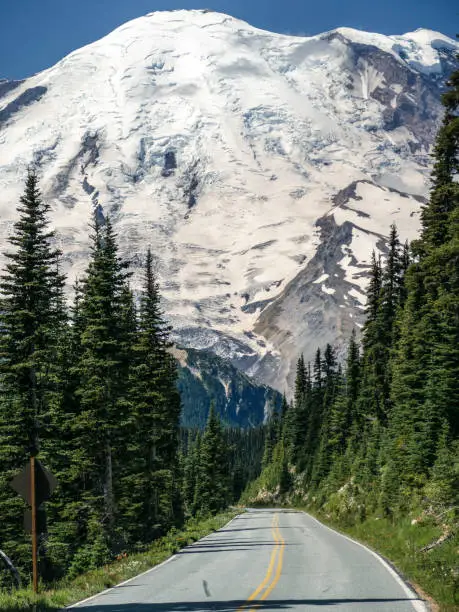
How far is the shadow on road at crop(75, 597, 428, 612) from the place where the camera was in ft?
46.1

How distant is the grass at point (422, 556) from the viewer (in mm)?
15461

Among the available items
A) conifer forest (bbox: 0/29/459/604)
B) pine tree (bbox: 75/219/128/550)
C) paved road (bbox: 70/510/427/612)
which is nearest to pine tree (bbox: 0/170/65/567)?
conifer forest (bbox: 0/29/459/604)

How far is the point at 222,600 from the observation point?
15141 mm

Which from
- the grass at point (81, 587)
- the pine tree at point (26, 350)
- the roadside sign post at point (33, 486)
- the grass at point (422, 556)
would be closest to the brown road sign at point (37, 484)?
the roadside sign post at point (33, 486)

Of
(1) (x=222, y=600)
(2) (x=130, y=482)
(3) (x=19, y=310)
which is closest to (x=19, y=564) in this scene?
(2) (x=130, y=482)

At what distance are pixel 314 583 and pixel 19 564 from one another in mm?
20649

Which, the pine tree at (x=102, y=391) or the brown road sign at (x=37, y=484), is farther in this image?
the pine tree at (x=102, y=391)

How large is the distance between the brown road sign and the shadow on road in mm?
2378

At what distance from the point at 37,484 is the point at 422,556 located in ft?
36.6

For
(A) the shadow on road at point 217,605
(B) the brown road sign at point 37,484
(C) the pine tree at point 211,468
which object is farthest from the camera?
(C) the pine tree at point 211,468

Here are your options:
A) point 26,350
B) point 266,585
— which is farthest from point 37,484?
point 26,350

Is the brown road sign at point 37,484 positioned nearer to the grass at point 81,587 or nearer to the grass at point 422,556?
the grass at point 81,587

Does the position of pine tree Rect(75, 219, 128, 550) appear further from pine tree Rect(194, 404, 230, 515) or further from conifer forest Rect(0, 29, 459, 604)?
pine tree Rect(194, 404, 230, 515)

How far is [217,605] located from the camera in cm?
1444
